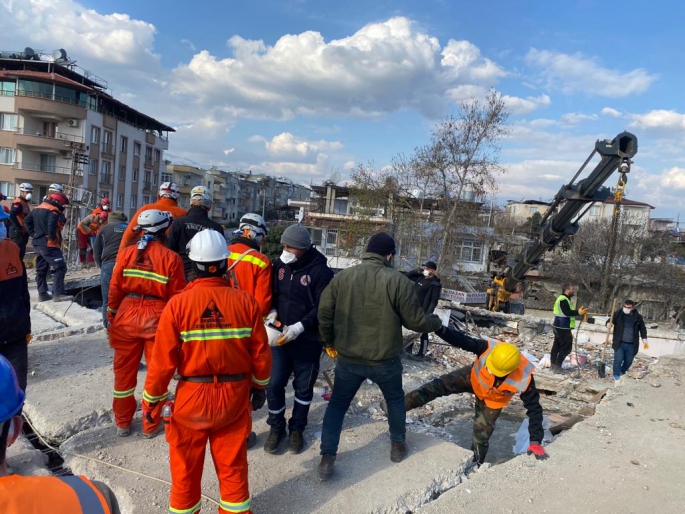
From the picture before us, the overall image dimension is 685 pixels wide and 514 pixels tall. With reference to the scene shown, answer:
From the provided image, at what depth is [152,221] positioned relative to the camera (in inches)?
149

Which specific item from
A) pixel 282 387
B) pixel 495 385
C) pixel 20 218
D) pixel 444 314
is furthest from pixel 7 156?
pixel 495 385

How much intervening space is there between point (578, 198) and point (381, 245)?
8.98 metres

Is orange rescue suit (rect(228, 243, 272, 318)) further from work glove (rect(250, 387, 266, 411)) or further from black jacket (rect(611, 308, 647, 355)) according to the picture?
black jacket (rect(611, 308, 647, 355))

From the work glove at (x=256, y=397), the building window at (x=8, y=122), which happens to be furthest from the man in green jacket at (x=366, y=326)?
the building window at (x=8, y=122)

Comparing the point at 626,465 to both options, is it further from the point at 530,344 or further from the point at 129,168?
the point at 129,168

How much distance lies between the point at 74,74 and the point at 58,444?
119 ft

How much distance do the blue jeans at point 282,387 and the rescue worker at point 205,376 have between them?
967mm

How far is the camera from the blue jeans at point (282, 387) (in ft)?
11.5

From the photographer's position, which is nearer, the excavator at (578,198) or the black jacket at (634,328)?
the black jacket at (634,328)

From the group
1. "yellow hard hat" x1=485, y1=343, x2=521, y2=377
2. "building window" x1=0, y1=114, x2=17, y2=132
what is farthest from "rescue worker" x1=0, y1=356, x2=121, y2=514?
"building window" x1=0, y1=114, x2=17, y2=132

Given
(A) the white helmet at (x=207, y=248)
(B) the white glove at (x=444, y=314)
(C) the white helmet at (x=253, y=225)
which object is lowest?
(B) the white glove at (x=444, y=314)

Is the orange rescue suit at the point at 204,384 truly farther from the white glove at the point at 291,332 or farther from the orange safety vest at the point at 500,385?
the orange safety vest at the point at 500,385

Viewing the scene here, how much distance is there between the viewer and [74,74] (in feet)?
106

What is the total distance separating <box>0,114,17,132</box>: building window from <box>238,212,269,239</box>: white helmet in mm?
34110
